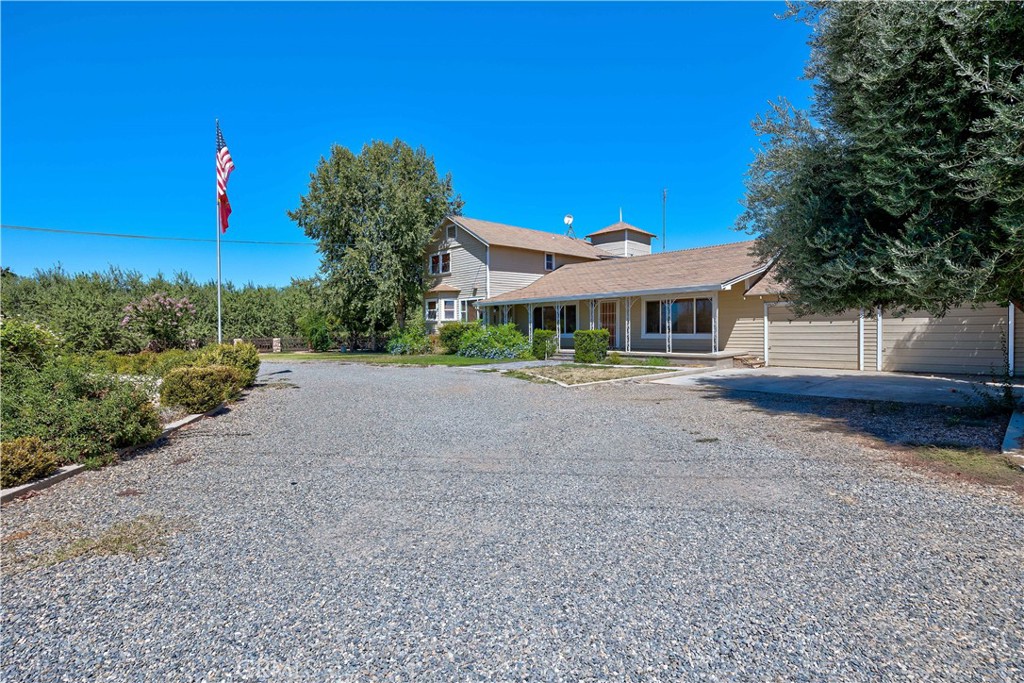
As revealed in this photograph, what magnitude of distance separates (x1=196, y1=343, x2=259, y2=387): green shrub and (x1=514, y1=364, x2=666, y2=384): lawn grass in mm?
6971

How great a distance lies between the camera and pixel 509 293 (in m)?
25.7

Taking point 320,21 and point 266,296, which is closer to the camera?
point 320,21

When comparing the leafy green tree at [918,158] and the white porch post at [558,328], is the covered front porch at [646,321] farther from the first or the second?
the leafy green tree at [918,158]

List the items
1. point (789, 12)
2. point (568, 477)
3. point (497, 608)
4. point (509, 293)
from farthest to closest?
point (509, 293)
point (789, 12)
point (568, 477)
point (497, 608)

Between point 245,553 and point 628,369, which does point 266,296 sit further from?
point 245,553

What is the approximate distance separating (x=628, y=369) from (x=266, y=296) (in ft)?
81.2

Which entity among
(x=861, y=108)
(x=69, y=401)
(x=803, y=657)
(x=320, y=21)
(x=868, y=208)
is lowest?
(x=803, y=657)

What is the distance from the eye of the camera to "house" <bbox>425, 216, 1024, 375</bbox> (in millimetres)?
13750

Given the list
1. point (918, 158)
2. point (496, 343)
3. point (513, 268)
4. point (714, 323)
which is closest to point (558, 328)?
point (496, 343)

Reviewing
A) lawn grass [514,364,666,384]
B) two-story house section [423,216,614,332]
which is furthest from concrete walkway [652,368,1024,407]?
two-story house section [423,216,614,332]

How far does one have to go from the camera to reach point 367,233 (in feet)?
88.5

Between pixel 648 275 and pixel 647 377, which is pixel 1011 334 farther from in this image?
pixel 648 275

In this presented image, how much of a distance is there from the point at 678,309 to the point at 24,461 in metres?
18.3

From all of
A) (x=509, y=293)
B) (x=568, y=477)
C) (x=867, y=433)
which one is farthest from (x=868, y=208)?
(x=509, y=293)
